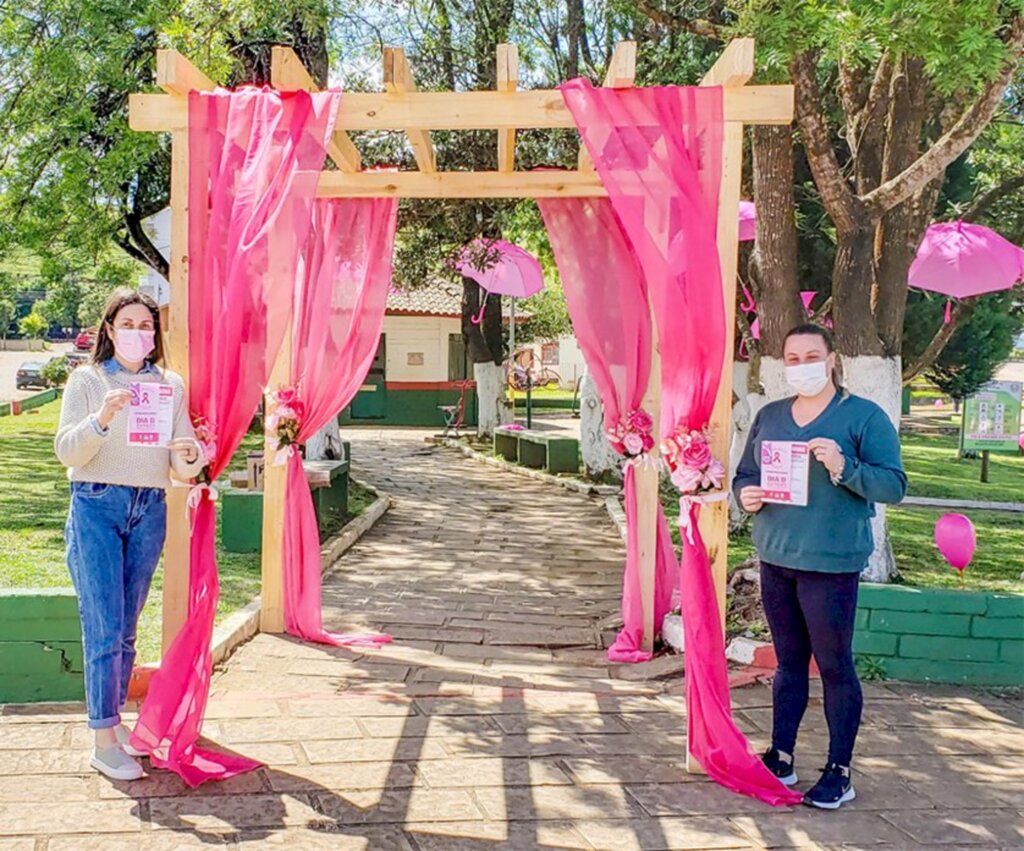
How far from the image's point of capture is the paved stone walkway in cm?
328

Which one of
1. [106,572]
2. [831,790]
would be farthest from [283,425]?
[831,790]

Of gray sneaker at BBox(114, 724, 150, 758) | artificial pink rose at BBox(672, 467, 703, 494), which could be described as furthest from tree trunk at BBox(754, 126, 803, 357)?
gray sneaker at BBox(114, 724, 150, 758)

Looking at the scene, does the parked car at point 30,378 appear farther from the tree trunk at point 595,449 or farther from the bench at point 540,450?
the tree trunk at point 595,449

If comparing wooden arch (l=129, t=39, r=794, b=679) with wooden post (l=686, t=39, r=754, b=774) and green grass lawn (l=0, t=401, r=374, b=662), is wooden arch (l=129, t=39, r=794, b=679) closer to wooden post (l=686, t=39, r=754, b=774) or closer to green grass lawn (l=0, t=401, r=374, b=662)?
wooden post (l=686, t=39, r=754, b=774)

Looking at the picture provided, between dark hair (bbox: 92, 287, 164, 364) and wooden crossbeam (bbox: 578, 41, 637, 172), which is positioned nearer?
dark hair (bbox: 92, 287, 164, 364)

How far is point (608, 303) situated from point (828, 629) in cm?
302

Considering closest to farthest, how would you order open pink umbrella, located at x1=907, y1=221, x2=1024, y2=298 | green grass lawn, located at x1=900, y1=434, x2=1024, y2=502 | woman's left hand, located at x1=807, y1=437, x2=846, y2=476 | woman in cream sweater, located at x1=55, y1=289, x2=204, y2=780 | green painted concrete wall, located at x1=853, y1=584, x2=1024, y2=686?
woman's left hand, located at x1=807, y1=437, x2=846, y2=476 → woman in cream sweater, located at x1=55, y1=289, x2=204, y2=780 → green painted concrete wall, located at x1=853, y1=584, x2=1024, y2=686 → open pink umbrella, located at x1=907, y1=221, x2=1024, y2=298 → green grass lawn, located at x1=900, y1=434, x2=1024, y2=502

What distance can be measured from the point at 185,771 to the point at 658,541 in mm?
3260

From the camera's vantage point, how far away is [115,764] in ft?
12.0

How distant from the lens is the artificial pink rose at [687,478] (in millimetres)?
3902

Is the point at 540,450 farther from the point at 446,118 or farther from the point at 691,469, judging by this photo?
the point at 691,469

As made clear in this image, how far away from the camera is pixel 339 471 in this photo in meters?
10.0

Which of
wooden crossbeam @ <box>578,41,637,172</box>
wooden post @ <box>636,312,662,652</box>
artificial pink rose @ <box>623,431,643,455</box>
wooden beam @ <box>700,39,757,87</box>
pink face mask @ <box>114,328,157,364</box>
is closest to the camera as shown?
pink face mask @ <box>114,328,157,364</box>

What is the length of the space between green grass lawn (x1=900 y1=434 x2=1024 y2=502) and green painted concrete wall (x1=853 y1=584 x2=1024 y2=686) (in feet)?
26.3
